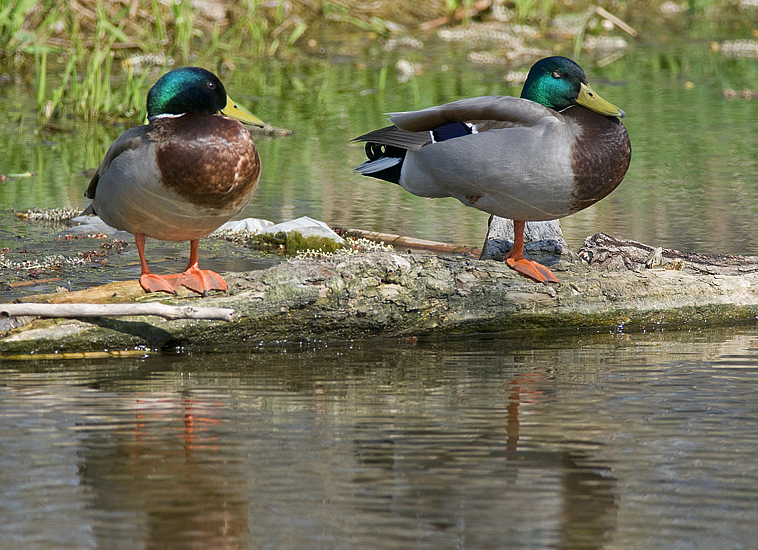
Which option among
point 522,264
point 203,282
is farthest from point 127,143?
point 522,264

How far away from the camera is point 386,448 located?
10.7ft

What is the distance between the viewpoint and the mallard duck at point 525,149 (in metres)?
4.43

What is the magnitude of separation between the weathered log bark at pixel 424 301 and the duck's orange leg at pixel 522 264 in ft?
0.12

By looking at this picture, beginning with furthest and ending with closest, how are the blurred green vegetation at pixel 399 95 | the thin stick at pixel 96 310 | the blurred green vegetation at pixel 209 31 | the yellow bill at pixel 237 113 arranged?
1. the blurred green vegetation at pixel 209 31
2. the blurred green vegetation at pixel 399 95
3. the yellow bill at pixel 237 113
4. the thin stick at pixel 96 310

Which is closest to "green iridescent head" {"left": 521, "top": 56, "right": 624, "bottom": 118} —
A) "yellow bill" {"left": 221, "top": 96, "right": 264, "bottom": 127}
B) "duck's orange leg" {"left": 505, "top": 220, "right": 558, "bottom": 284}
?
"duck's orange leg" {"left": 505, "top": 220, "right": 558, "bottom": 284}

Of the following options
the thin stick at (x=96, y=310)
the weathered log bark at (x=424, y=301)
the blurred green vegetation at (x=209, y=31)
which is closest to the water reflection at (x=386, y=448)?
the weathered log bark at (x=424, y=301)

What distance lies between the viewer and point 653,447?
10.8ft

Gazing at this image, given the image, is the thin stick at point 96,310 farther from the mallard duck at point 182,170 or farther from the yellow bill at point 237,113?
the yellow bill at point 237,113

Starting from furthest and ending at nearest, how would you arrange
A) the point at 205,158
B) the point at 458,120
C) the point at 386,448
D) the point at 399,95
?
1. the point at 399,95
2. the point at 458,120
3. the point at 205,158
4. the point at 386,448

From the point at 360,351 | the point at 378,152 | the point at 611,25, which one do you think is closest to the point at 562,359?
the point at 360,351

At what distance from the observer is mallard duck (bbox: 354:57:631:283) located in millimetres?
4434

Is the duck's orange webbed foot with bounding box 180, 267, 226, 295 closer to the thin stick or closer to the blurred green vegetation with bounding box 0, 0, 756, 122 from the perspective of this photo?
the thin stick

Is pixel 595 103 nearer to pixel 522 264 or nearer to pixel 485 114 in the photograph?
pixel 485 114

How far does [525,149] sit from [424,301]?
0.79 m
